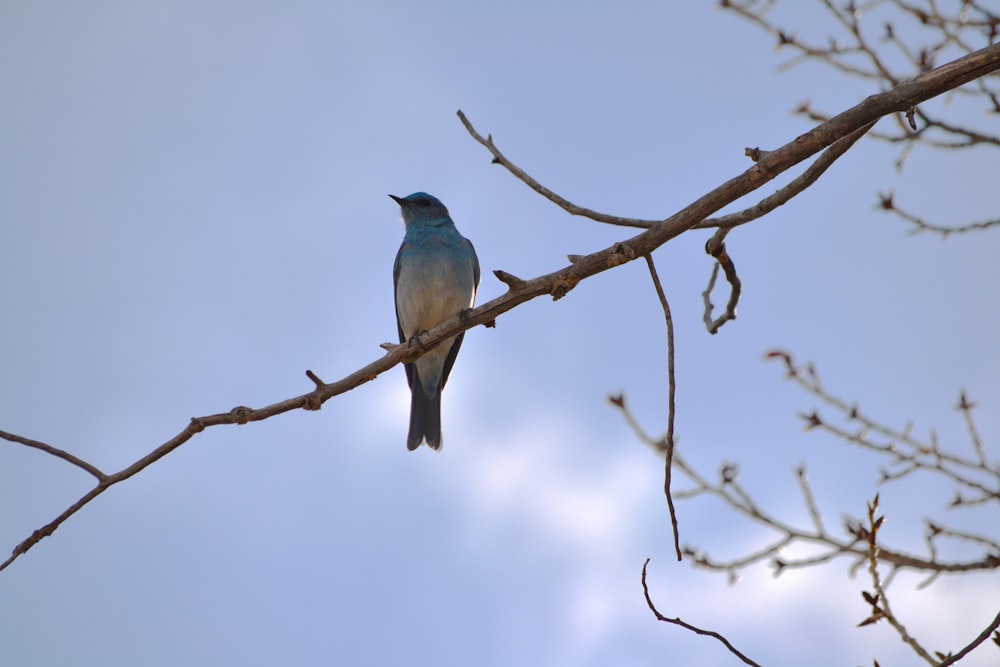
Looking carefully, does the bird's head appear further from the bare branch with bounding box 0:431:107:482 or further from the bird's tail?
the bare branch with bounding box 0:431:107:482

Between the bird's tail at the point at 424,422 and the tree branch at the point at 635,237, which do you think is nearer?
the tree branch at the point at 635,237

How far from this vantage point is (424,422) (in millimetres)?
8508

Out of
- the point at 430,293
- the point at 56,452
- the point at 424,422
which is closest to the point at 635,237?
the point at 56,452

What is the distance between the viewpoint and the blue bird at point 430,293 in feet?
26.9

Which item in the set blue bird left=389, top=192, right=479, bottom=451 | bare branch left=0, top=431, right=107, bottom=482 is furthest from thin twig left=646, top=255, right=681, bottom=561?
blue bird left=389, top=192, right=479, bottom=451

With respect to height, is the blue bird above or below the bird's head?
below

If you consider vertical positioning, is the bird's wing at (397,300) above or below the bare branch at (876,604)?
above

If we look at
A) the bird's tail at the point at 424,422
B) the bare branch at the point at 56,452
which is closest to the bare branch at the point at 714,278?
the bare branch at the point at 56,452

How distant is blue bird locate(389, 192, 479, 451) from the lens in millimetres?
8211

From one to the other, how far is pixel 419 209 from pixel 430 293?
1.30 meters

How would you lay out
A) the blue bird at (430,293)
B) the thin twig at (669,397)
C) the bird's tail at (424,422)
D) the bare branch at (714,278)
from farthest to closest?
1. the bird's tail at (424,422)
2. the blue bird at (430,293)
3. the bare branch at (714,278)
4. the thin twig at (669,397)

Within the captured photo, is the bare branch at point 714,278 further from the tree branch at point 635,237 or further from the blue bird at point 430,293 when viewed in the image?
the blue bird at point 430,293

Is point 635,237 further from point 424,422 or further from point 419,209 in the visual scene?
point 419,209

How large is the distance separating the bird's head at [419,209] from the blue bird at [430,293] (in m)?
0.01
